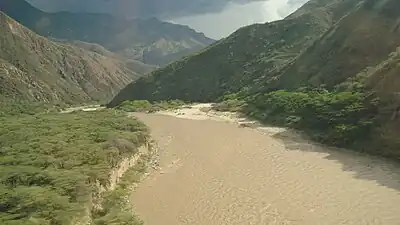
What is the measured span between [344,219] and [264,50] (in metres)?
93.0

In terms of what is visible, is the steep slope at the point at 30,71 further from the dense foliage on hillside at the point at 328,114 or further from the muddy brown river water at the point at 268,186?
the muddy brown river water at the point at 268,186

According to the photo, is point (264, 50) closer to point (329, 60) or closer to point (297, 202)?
point (329, 60)

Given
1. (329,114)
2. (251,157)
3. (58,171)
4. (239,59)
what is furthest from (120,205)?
(239,59)

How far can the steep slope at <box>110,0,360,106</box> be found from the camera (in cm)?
10150

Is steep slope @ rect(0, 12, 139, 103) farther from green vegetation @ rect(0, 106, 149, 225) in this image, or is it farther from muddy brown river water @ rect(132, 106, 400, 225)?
muddy brown river water @ rect(132, 106, 400, 225)

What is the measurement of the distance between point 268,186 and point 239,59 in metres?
89.0

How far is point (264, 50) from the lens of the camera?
110 meters

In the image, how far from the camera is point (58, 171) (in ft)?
72.9

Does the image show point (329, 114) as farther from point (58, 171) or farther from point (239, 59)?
point (239, 59)

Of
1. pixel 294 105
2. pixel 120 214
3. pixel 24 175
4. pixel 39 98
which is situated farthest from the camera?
pixel 39 98

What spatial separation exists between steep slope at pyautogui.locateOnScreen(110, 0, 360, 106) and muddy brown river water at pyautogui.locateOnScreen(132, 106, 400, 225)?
63.4 m

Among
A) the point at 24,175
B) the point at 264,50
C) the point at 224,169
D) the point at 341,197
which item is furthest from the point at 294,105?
the point at 264,50

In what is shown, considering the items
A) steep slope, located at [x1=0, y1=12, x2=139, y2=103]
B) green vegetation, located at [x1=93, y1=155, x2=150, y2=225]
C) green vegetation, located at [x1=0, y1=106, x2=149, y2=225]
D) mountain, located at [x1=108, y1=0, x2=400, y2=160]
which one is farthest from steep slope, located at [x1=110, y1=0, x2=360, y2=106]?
green vegetation, located at [x1=93, y1=155, x2=150, y2=225]

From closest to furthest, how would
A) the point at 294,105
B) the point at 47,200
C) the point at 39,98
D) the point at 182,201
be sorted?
the point at 47,200 < the point at 182,201 < the point at 294,105 < the point at 39,98
